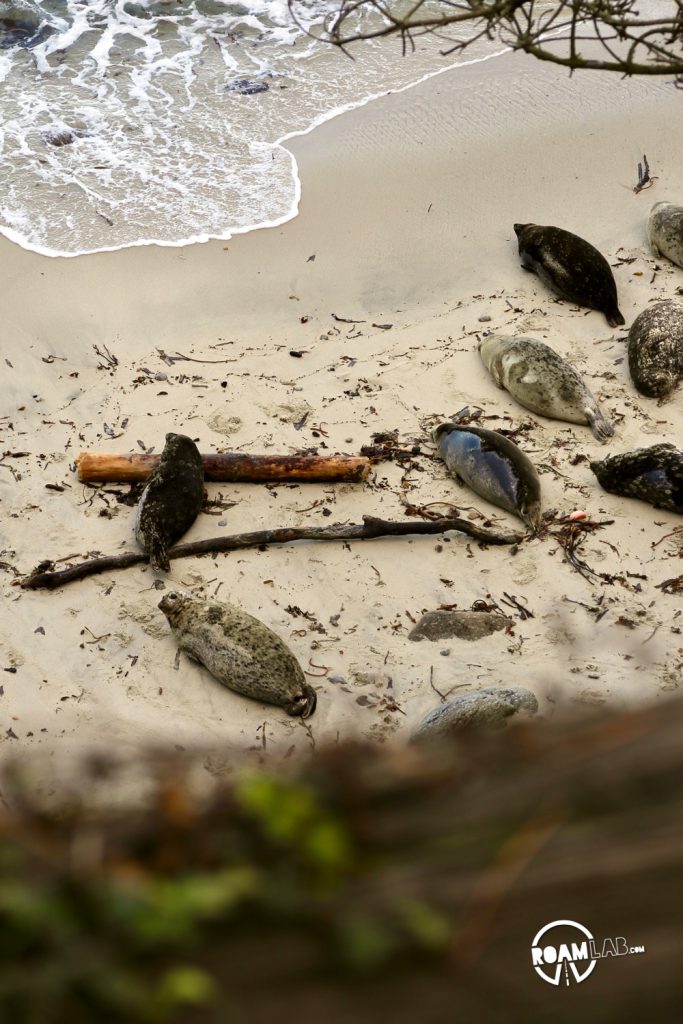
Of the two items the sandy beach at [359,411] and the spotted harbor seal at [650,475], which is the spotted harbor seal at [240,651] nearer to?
the sandy beach at [359,411]

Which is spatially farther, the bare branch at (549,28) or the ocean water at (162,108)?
the ocean water at (162,108)

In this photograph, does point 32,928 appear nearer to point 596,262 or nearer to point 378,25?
point 596,262

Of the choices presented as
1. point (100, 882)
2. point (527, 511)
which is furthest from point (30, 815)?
point (527, 511)

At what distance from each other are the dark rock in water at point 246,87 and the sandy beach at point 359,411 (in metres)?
1.65

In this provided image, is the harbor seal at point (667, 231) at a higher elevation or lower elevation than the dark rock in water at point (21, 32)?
lower

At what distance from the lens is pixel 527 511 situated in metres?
5.83

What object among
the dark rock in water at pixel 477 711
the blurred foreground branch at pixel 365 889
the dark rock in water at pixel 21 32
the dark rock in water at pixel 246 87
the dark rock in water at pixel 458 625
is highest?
the dark rock in water at pixel 21 32

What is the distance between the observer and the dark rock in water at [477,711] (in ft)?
14.0

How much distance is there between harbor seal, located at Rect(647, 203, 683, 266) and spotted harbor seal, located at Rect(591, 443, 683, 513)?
2.91 m

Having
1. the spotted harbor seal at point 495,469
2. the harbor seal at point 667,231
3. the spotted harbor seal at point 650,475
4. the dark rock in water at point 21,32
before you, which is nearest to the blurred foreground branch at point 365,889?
the spotted harbor seal at point 495,469

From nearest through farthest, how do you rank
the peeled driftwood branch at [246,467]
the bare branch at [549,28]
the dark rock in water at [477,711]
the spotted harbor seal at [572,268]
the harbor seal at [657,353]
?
the bare branch at [549,28] < the dark rock in water at [477,711] < the peeled driftwood branch at [246,467] < the harbor seal at [657,353] < the spotted harbor seal at [572,268]

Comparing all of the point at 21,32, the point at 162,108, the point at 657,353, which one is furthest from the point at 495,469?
the point at 21,32

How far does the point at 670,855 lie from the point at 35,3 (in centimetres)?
1576

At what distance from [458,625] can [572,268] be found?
4.00 meters
